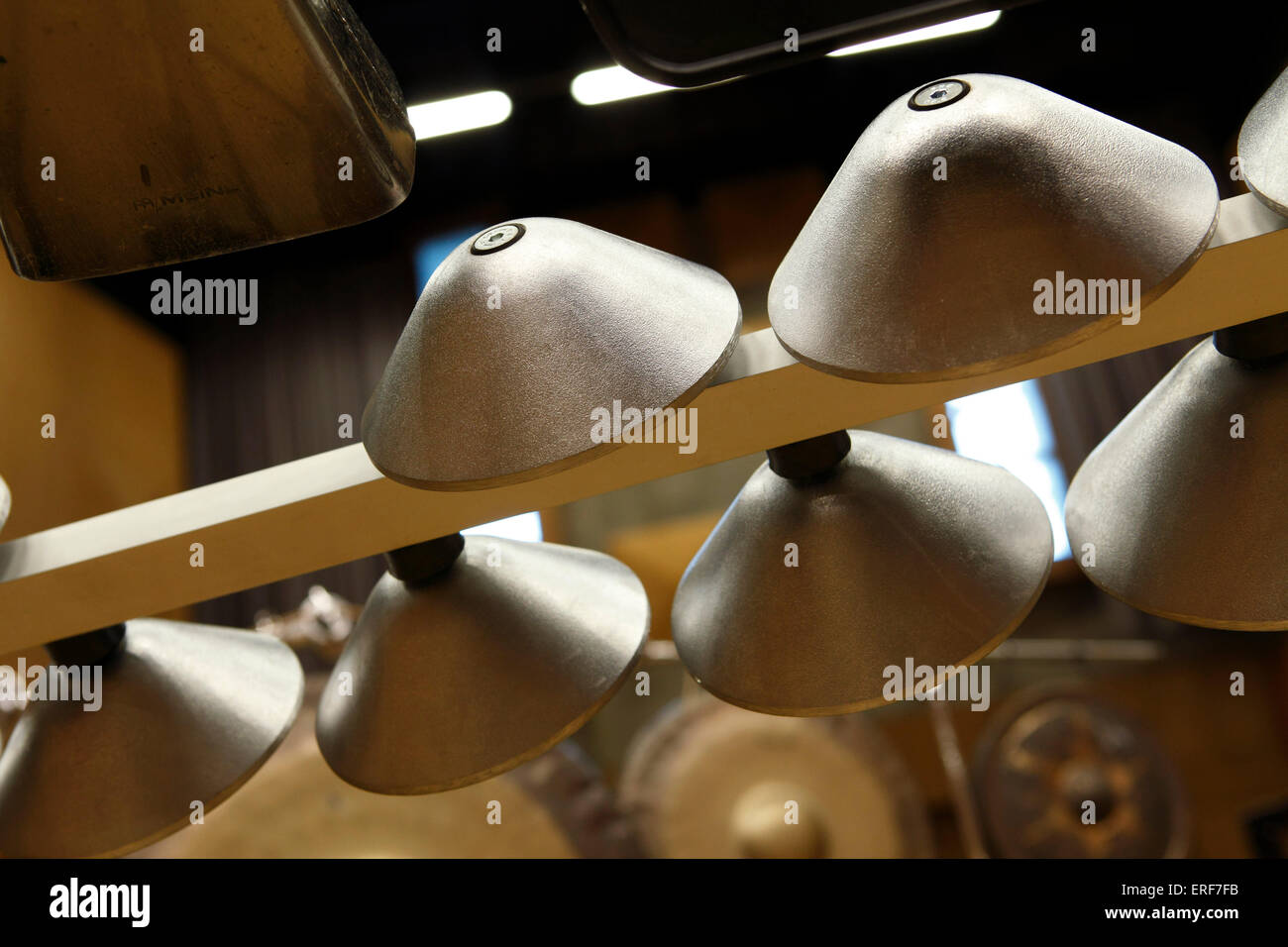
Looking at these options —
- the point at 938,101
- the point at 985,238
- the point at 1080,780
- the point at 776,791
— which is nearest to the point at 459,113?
the point at 776,791

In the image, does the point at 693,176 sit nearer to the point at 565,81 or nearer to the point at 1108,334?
the point at 565,81

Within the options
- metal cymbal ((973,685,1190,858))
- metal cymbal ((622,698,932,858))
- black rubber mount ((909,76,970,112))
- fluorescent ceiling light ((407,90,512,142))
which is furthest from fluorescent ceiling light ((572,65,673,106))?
black rubber mount ((909,76,970,112))

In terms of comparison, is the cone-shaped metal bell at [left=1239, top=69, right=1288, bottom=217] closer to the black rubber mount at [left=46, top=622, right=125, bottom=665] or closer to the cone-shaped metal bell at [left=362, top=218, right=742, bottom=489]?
the cone-shaped metal bell at [left=362, top=218, right=742, bottom=489]

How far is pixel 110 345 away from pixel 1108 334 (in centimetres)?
586

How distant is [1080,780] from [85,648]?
418 cm

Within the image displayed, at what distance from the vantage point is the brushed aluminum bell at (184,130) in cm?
52

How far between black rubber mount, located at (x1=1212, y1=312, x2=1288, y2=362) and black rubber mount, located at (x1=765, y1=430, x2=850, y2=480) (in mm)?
274

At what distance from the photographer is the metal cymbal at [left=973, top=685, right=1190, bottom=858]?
4.27 metres

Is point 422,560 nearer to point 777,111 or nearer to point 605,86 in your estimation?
point 605,86

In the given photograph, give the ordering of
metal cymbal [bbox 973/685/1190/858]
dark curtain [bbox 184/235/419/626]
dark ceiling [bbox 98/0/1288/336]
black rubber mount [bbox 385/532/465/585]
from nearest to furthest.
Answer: black rubber mount [bbox 385/532/465/585] → metal cymbal [bbox 973/685/1190/858] → dark ceiling [bbox 98/0/1288/336] → dark curtain [bbox 184/235/419/626]

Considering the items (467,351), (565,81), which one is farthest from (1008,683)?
(467,351)

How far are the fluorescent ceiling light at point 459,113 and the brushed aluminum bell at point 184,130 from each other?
4049mm

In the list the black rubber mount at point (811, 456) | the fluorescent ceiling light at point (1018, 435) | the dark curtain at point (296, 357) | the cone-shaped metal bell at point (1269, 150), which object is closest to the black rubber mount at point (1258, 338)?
the cone-shaped metal bell at point (1269, 150)

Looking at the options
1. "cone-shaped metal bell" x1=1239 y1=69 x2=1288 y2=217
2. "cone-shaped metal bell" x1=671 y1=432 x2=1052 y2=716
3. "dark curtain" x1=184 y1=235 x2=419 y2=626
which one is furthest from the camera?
"dark curtain" x1=184 y1=235 x2=419 y2=626
